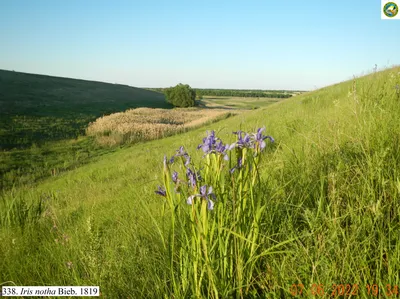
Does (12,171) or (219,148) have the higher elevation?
(219,148)

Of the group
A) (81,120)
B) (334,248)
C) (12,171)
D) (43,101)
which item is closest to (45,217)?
(334,248)

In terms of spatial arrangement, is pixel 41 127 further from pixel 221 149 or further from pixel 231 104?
pixel 231 104

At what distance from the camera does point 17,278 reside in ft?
7.40

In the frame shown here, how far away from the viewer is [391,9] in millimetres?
7320

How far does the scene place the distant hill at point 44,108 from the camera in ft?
78.4

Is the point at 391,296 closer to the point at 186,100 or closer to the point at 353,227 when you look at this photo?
the point at 353,227

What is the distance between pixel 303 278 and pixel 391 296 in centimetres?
43
